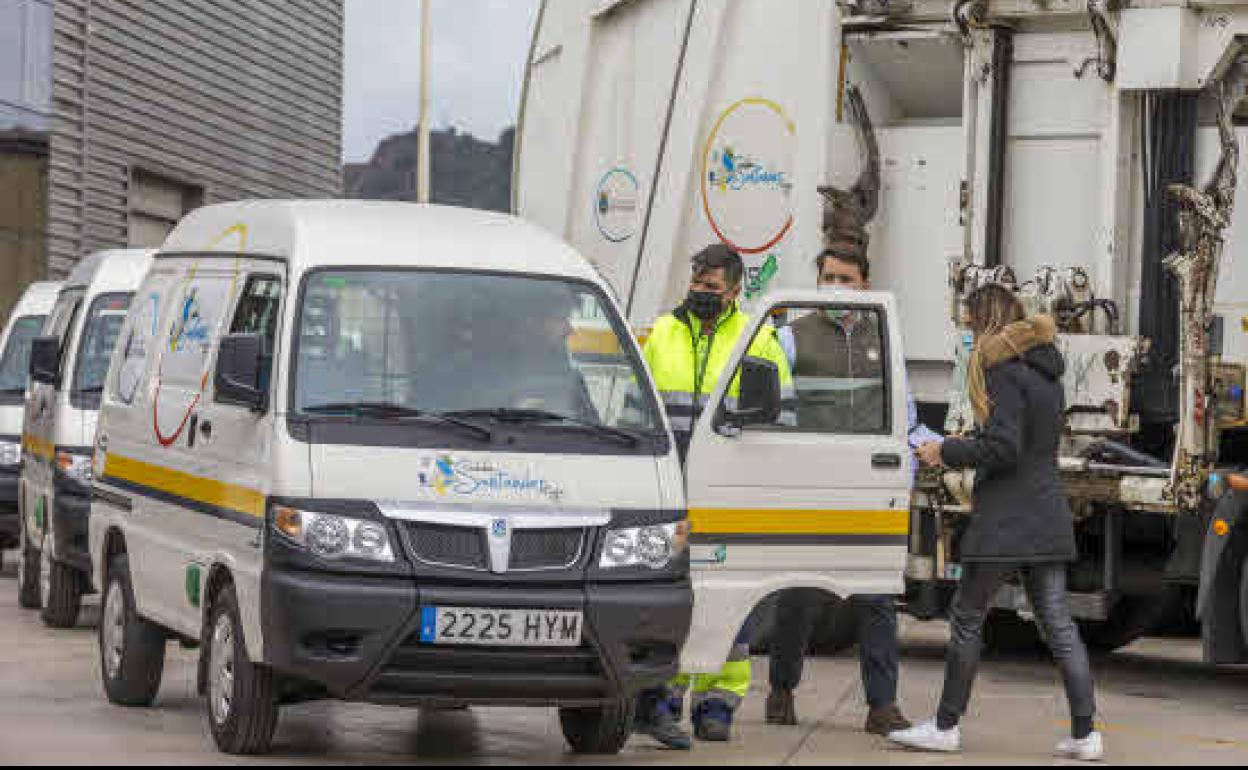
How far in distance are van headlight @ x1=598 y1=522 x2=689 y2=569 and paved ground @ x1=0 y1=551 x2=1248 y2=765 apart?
824mm

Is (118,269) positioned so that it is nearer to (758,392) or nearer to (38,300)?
(38,300)

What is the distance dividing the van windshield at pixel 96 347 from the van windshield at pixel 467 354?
479 centimetres

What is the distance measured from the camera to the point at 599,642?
766 centimetres

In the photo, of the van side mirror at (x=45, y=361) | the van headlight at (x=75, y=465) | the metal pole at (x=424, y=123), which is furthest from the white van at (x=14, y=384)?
Answer: the metal pole at (x=424, y=123)

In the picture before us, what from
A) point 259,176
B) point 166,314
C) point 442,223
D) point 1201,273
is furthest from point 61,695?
point 259,176

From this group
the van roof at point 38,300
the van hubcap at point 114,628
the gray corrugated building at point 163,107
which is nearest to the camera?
the van hubcap at point 114,628

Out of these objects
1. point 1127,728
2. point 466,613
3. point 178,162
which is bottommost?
point 1127,728

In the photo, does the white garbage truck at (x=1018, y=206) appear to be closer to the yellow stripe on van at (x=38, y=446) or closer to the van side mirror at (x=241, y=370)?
the van side mirror at (x=241, y=370)

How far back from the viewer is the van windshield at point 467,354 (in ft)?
26.3

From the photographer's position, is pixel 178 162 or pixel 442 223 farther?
pixel 178 162

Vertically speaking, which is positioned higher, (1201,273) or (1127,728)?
(1201,273)

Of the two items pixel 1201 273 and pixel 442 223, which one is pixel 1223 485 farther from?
pixel 442 223

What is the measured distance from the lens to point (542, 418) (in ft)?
26.6

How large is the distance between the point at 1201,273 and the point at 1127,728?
198cm
